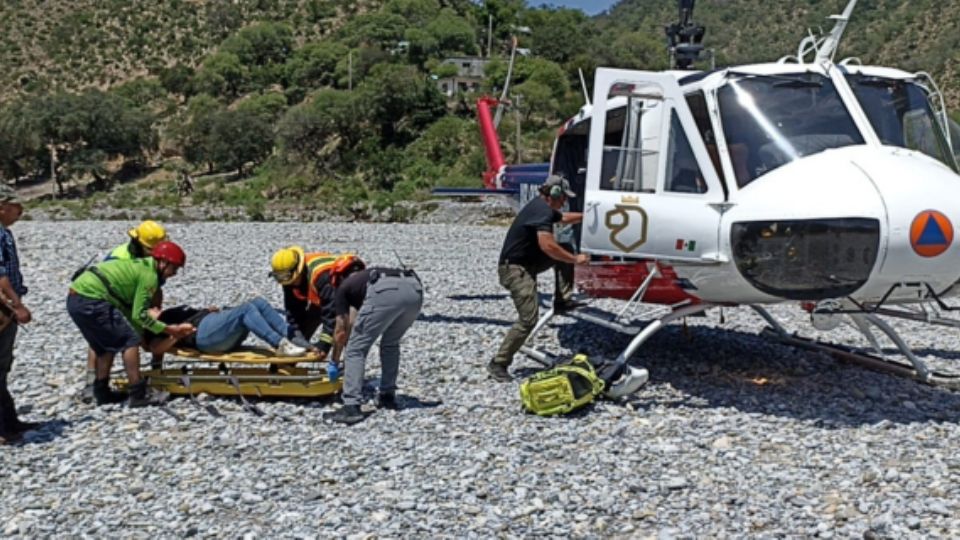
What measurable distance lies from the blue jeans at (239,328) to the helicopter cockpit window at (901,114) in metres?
5.27

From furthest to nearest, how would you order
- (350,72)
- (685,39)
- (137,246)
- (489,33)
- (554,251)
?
(489,33)
(350,72)
(685,39)
(554,251)
(137,246)

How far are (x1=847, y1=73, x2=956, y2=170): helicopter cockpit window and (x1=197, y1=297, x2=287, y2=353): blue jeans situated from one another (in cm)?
527

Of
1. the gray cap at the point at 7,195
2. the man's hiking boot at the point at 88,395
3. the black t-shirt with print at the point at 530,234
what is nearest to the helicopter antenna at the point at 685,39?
the black t-shirt with print at the point at 530,234

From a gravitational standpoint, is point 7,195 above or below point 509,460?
above

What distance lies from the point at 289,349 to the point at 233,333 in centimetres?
51

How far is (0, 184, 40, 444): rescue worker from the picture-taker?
6531 mm

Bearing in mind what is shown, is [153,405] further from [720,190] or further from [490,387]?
[720,190]

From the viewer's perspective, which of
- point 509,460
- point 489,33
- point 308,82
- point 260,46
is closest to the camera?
point 509,460

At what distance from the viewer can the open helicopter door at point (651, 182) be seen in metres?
7.44

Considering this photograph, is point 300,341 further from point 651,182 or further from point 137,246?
point 651,182

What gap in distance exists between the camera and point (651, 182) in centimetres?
784

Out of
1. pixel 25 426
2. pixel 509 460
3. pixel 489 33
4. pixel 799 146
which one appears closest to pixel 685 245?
pixel 799 146

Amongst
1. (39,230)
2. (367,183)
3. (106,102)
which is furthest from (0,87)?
(39,230)

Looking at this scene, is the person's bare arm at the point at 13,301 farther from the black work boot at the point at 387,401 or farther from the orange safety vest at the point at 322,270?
the black work boot at the point at 387,401
